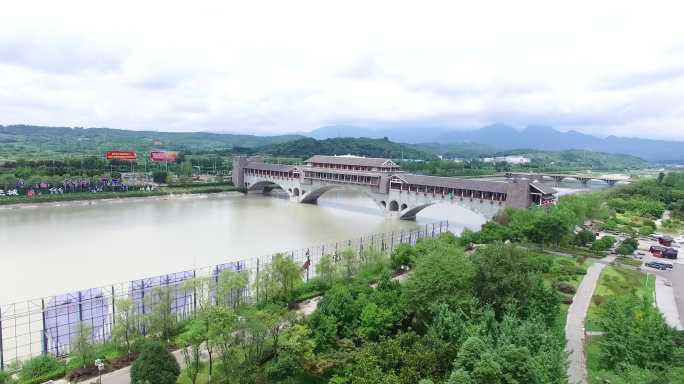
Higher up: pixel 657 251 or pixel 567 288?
pixel 567 288

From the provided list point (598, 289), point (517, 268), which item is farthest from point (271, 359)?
point (598, 289)

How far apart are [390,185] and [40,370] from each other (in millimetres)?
28838

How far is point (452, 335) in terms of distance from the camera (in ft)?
35.5

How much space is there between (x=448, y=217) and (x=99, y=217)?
92.2ft

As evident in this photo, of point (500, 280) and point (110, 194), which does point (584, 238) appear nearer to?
point (500, 280)

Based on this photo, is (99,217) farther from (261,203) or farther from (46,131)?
(46,131)

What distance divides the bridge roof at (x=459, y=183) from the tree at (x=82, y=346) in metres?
25.7

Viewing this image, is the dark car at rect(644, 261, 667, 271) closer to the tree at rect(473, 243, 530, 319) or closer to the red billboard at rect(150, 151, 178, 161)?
the tree at rect(473, 243, 530, 319)

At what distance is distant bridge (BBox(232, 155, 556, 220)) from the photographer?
29781mm

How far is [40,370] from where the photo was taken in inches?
434

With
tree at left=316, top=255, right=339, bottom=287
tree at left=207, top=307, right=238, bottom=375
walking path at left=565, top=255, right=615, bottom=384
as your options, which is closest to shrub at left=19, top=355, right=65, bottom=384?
tree at left=207, top=307, right=238, bottom=375

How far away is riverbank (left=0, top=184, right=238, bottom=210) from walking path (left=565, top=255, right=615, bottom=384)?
40522 millimetres

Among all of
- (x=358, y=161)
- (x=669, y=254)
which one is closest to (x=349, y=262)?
(x=669, y=254)

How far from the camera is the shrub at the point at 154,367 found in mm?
9414
